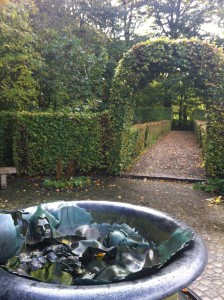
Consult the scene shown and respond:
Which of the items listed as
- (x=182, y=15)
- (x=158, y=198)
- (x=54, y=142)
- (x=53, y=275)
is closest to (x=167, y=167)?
(x=158, y=198)

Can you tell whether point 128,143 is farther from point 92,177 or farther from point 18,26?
point 18,26

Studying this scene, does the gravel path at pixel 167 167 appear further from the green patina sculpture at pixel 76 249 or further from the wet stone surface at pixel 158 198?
the green patina sculpture at pixel 76 249

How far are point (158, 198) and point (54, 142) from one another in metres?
3.84

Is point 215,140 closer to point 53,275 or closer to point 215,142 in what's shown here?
point 215,142

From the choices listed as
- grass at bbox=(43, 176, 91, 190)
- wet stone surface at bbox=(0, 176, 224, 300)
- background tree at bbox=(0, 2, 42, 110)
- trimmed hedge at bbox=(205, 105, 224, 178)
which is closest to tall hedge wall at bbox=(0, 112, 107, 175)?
wet stone surface at bbox=(0, 176, 224, 300)

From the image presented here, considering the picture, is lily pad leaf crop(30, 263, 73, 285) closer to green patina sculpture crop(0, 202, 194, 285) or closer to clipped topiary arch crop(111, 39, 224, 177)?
green patina sculpture crop(0, 202, 194, 285)

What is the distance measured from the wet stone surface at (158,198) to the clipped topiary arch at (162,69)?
4.71ft

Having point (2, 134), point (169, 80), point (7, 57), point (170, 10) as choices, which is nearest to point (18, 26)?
point (7, 57)

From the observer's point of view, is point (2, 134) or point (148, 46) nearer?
point (148, 46)

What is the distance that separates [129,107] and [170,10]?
2273cm

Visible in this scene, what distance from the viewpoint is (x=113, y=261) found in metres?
2.09

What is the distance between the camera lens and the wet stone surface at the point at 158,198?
5.08 m

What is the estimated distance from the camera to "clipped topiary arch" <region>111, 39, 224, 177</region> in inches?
344

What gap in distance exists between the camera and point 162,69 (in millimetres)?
9406
